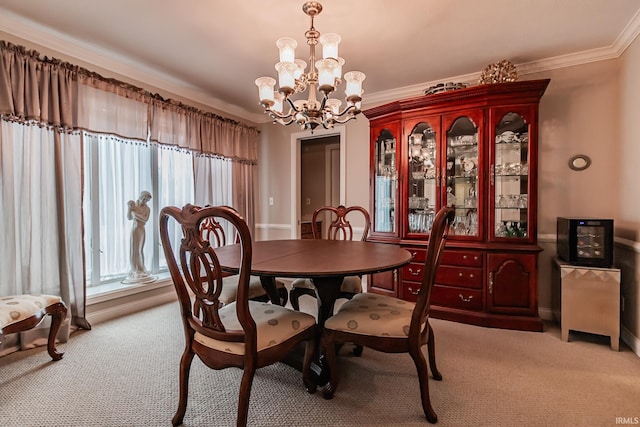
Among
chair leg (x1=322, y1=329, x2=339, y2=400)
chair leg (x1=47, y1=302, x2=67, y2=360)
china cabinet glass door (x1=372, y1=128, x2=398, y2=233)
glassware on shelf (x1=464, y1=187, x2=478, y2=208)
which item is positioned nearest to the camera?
chair leg (x1=322, y1=329, x2=339, y2=400)

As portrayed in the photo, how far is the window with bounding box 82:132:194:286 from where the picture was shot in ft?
9.05

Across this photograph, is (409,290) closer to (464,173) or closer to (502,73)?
(464,173)

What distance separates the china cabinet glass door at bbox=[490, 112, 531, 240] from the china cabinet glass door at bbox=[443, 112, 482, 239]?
0.15 meters

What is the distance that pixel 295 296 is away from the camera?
245 cm

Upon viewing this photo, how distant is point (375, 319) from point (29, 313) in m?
2.14

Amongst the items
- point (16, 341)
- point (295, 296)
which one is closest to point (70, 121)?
point (16, 341)

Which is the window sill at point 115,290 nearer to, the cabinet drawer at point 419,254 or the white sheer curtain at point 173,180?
the white sheer curtain at point 173,180

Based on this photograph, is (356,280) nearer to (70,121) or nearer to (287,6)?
(287,6)

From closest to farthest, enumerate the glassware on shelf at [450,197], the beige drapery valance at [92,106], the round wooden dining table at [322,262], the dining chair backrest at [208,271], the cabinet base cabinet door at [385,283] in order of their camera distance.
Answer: the dining chair backrest at [208,271] < the round wooden dining table at [322,262] < the beige drapery valance at [92,106] < the glassware on shelf at [450,197] < the cabinet base cabinet door at [385,283]

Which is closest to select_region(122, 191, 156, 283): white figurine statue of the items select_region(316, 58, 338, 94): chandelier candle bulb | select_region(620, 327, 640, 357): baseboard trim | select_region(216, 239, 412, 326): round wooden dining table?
select_region(216, 239, 412, 326): round wooden dining table

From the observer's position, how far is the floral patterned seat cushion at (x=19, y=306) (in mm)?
1786

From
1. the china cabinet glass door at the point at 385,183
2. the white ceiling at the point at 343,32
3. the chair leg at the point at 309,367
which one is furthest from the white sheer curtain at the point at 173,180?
the chair leg at the point at 309,367

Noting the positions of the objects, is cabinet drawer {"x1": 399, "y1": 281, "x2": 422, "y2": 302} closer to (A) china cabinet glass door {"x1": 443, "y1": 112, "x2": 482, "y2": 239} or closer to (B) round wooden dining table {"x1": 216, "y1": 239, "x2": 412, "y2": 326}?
(A) china cabinet glass door {"x1": 443, "y1": 112, "x2": 482, "y2": 239}

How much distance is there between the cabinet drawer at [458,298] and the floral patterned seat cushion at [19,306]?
3.02 metres
